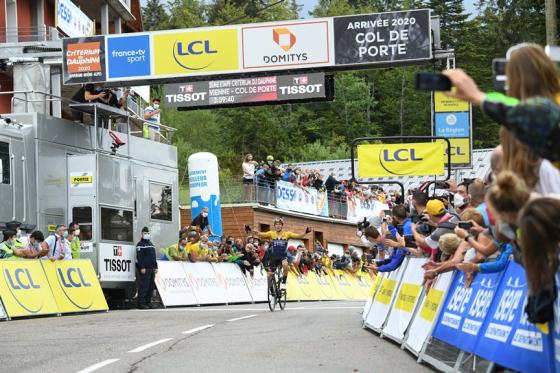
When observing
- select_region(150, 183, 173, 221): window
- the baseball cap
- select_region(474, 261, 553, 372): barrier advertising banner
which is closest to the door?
select_region(150, 183, 173, 221): window

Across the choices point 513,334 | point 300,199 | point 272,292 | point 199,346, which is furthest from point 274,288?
point 300,199

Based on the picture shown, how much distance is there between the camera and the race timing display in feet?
85.9

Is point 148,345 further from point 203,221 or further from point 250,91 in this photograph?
point 203,221

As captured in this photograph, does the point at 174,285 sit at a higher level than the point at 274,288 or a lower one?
lower

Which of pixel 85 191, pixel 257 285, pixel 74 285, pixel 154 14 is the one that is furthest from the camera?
pixel 154 14

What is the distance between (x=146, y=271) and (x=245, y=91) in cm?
503

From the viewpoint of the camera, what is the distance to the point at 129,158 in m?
28.6

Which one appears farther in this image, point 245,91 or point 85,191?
point 245,91

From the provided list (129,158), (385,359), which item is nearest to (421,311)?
(385,359)

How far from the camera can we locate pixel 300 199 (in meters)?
48.9

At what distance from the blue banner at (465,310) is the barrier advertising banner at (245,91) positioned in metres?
16.0

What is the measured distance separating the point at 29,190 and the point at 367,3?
4067 inches

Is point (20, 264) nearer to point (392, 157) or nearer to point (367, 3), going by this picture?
point (392, 157)

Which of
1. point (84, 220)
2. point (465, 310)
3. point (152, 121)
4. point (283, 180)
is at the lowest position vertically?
point (465, 310)
